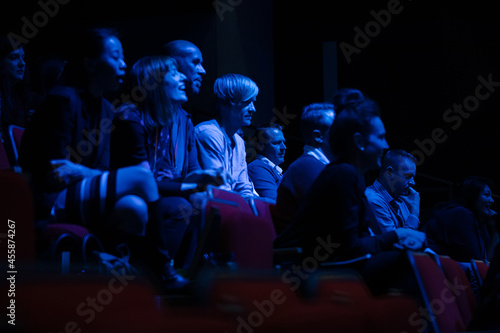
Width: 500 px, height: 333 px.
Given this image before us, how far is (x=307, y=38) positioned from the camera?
5738 mm

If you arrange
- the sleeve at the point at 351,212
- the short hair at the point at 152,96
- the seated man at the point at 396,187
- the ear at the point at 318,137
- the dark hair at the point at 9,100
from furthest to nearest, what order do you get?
the seated man at the point at 396,187 → the ear at the point at 318,137 → the dark hair at the point at 9,100 → the short hair at the point at 152,96 → the sleeve at the point at 351,212

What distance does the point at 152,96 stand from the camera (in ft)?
8.30

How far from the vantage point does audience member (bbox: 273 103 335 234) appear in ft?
8.79

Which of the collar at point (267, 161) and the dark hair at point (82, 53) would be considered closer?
the dark hair at point (82, 53)

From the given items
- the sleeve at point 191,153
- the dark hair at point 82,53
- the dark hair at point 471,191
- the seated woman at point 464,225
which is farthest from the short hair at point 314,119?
the dark hair at point 471,191

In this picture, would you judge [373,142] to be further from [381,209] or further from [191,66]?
[381,209]

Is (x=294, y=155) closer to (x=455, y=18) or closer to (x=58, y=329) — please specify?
(x=455, y=18)

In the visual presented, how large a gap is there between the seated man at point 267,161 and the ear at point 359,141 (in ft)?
4.62

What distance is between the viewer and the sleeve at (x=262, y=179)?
12.0 ft

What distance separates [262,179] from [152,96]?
1.28 meters

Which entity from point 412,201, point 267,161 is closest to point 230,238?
point 267,161

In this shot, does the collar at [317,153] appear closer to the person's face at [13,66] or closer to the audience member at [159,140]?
A: the audience member at [159,140]

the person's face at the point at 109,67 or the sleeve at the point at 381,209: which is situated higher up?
the person's face at the point at 109,67

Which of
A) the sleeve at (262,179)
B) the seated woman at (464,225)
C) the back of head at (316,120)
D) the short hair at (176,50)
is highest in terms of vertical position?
the short hair at (176,50)
